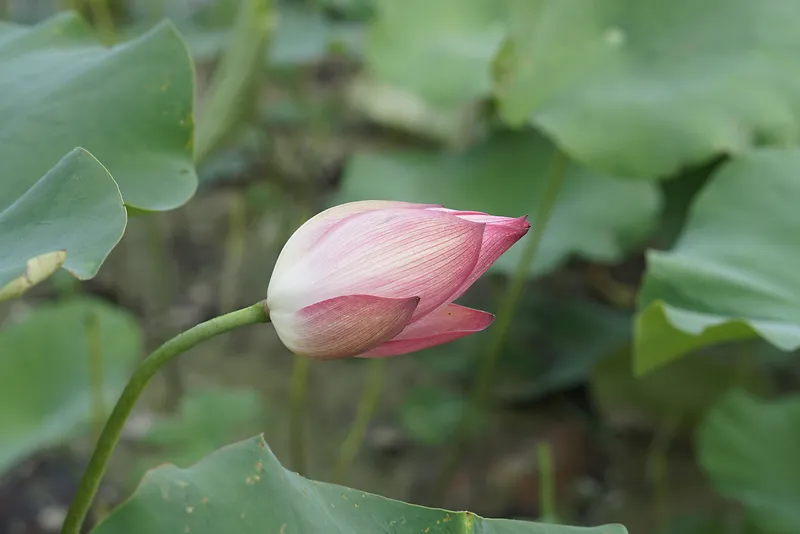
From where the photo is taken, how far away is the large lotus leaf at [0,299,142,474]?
1124 mm

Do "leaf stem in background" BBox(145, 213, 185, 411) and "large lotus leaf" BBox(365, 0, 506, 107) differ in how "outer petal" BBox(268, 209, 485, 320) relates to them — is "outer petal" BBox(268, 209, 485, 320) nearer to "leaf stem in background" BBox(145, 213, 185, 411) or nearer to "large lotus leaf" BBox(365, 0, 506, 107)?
"large lotus leaf" BBox(365, 0, 506, 107)

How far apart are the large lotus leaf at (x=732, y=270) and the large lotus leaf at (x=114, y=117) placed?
0.44 m

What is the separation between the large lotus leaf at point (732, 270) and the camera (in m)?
0.69

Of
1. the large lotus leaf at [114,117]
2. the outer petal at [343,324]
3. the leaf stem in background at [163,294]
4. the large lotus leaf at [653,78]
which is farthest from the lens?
the leaf stem in background at [163,294]

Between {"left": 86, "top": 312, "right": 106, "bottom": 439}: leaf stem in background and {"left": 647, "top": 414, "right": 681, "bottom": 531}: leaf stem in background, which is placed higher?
{"left": 86, "top": 312, "right": 106, "bottom": 439}: leaf stem in background

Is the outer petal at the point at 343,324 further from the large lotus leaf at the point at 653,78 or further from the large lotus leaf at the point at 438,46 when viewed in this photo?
the large lotus leaf at the point at 438,46

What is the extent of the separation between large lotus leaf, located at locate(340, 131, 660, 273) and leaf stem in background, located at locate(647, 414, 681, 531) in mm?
479

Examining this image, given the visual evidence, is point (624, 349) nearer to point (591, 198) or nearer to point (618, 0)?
point (591, 198)

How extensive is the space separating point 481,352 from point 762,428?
0.65m

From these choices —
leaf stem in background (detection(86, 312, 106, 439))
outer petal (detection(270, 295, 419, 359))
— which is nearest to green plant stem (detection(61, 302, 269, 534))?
outer petal (detection(270, 295, 419, 359))

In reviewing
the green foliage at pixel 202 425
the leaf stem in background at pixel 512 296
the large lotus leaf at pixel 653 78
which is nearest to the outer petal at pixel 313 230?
the large lotus leaf at pixel 653 78

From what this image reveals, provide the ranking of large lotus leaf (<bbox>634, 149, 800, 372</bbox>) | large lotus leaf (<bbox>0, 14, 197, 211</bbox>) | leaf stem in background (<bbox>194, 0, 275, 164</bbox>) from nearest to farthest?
large lotus leaf (<bbox>0, 14, 197, 211</bbox>), large lotus leaf (<bbox>634, 149, 800, 372</bbox>), leaf stem in background (<bbox>194, 0, 275, 164</bbox>)

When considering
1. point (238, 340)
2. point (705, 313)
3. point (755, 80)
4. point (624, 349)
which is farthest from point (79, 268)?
point (238, 340)

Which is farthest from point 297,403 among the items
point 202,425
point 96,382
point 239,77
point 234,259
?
point 234,259
